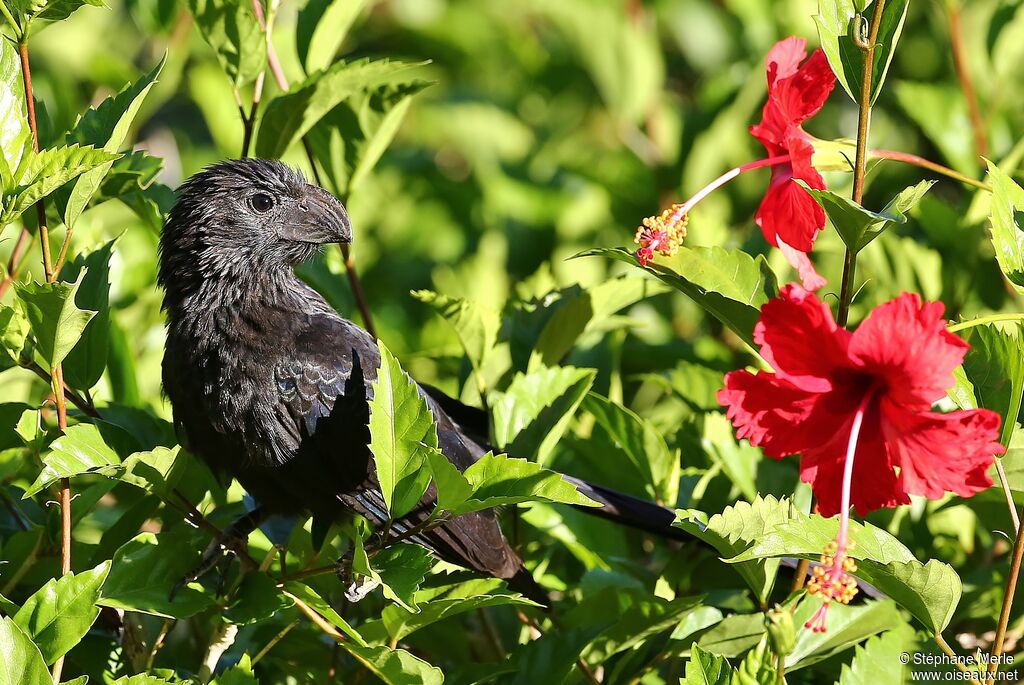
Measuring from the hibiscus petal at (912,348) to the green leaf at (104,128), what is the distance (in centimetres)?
131

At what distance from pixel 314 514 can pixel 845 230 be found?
1633mm

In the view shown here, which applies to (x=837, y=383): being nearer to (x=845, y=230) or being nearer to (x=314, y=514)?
(x=845, y=230)

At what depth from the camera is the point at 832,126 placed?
17.0ft

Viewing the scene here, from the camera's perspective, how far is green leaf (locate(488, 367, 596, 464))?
237cm

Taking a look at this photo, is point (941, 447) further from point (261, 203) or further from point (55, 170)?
point (261, 203)

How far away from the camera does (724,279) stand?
205cm

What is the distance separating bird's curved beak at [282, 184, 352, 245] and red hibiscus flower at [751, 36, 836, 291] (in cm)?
123

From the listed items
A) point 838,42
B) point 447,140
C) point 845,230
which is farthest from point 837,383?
point 447,140

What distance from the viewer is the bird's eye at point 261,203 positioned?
9.71 feet

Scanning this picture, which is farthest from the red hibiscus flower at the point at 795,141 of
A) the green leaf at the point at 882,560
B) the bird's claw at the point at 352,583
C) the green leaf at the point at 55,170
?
the green leaf at the point at 55,170

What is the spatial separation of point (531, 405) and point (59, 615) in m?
1.01

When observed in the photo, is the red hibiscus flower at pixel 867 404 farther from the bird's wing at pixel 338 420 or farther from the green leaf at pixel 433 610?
the bird's wing at pixel 338 420

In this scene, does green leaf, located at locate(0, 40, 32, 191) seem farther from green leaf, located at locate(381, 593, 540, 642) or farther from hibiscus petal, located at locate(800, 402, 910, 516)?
hibiscus petal, located at locate(800, 402, 910, 516)

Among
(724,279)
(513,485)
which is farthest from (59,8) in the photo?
(724,279)
